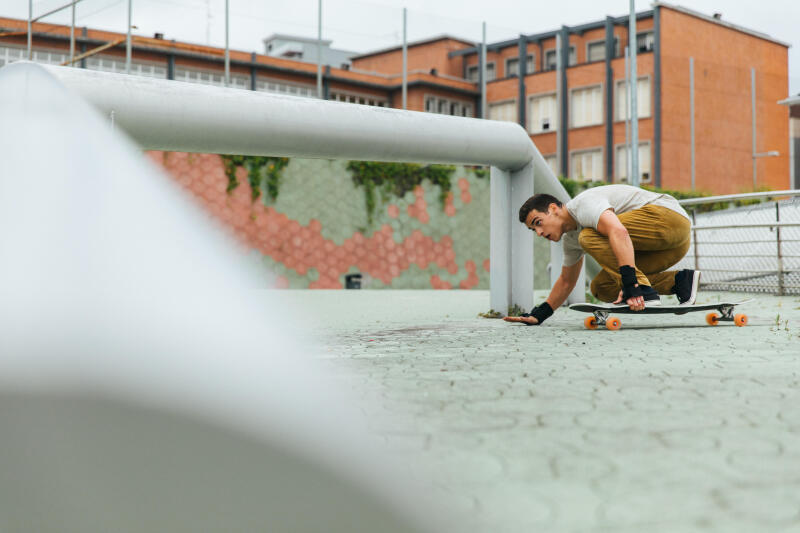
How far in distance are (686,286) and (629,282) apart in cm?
86

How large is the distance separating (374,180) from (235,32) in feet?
21.9

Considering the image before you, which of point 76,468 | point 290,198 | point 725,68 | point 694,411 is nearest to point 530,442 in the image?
point 694,411

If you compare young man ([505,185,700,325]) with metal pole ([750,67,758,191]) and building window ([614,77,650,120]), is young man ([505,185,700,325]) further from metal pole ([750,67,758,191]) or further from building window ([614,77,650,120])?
metal pole ([750,67,758,191])

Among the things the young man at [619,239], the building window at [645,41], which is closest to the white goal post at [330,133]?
the young man at [619,239]

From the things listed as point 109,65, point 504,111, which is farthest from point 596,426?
point 504,111

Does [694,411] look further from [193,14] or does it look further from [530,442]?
[193,14]

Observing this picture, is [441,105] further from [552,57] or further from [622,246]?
[622,246]

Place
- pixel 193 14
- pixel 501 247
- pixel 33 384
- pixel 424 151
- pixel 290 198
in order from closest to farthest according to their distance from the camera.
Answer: pixel 33 384, pixel 424 151, pixel 501 247, pixel 290 198, pixel 193 14

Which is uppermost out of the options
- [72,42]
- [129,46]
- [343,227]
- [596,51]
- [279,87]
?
[596,51]

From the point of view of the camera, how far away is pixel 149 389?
1665 millimetres

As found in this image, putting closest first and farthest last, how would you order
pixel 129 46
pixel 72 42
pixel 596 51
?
pixel 72 42 < pixel 129 46 < pixel 596 51

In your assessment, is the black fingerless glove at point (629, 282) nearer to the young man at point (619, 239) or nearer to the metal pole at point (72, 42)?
the young man at point (619, 239)

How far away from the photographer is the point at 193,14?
20094 millimetres

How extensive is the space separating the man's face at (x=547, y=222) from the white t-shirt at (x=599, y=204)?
165 millimetres
